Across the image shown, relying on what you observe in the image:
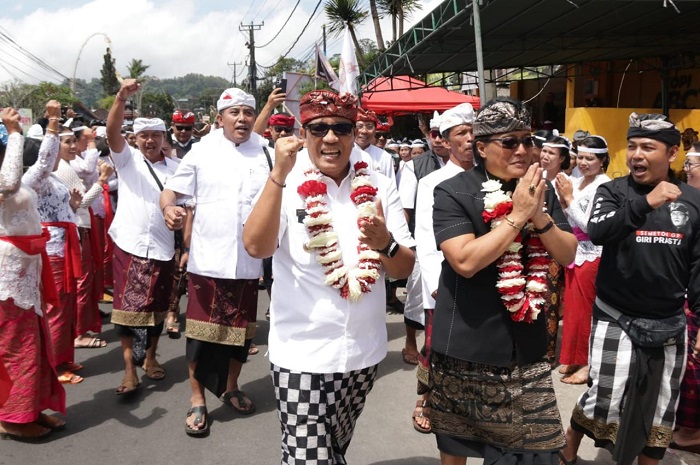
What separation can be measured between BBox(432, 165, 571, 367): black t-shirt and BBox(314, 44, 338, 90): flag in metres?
4.85

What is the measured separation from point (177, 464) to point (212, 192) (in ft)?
6.29

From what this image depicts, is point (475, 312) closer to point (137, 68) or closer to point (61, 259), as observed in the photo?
point (61, 259)

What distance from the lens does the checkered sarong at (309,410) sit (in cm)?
286

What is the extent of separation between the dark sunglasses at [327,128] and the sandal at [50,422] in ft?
10.9

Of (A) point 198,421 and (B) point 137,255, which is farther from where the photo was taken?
(B) point 137,255

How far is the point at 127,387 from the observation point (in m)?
5.27

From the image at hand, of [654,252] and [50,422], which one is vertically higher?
[654,252]

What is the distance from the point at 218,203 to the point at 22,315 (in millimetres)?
1590

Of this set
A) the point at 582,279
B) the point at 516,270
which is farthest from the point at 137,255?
the point at 582,279

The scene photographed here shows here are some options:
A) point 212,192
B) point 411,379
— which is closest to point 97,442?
point 212,192

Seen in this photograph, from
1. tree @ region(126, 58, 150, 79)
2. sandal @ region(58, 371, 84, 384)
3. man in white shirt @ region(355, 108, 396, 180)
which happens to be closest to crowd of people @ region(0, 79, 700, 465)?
sandal @ region(58, 371, 84, 384)

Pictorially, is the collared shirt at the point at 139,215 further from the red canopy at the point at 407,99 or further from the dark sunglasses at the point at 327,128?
the red canopy at the point at 407,99

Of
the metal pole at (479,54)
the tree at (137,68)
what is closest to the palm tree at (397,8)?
the metal pole at (479,54)

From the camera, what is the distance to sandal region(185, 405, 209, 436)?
455 cm
